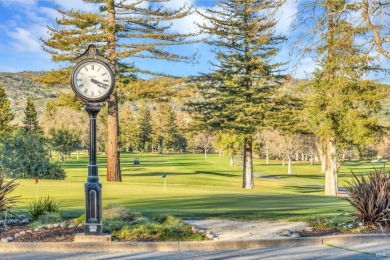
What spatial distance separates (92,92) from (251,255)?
148 inches

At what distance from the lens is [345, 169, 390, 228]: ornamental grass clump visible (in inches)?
373

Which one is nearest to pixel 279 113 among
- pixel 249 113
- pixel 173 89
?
pixel 249 113

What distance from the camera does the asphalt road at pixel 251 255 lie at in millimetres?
7410

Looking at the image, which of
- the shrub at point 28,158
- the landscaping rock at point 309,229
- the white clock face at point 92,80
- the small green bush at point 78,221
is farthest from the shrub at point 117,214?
the shrub at point 28,158

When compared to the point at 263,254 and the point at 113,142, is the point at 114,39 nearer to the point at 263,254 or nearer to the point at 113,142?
the point at 113,142

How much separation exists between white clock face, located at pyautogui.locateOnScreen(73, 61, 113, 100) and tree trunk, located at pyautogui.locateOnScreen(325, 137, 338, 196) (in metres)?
26.1

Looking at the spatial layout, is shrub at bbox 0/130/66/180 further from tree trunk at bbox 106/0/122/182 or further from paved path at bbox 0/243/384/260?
paved path at bbox 0/243/384/260

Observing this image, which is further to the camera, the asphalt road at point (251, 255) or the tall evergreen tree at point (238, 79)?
the tall evergreen tree at point (238, 79)

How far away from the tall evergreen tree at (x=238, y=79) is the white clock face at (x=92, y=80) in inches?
1122

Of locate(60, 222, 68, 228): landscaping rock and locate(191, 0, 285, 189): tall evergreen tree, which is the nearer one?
locate(60, 222, 68, 228): landscaping rock

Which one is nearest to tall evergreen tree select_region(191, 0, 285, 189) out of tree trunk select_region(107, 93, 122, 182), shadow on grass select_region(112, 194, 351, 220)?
tree trunk select_region(107, 93, 122, 182)

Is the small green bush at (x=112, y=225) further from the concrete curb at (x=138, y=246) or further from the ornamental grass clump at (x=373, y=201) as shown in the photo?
the ornamental grass clump at (x=373, y=201)

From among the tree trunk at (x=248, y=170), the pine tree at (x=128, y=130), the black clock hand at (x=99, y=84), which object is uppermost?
the pine tree at (x=128, y=130)

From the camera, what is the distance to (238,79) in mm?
37531
